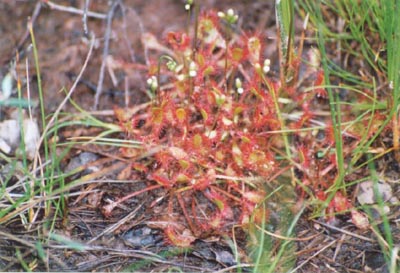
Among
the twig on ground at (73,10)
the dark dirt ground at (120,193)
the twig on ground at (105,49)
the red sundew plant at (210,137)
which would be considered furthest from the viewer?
the twig on ground at (73,10)

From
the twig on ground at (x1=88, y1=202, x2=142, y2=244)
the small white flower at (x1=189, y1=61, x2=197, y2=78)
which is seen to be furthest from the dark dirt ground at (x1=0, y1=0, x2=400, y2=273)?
the small white flower at (x1=189, y1=61, x2=197, y2=78)

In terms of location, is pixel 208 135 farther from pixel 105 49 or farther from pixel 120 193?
pixel 105 49

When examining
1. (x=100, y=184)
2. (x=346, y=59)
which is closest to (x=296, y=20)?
(x=346, y=59)

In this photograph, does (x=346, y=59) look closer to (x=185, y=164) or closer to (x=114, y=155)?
(x=185, y=164)

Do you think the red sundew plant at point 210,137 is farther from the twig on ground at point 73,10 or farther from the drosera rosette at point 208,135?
the twig on ground at point 73,10

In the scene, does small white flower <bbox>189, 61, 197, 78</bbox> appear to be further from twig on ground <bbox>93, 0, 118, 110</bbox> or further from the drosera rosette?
twig on ground <bbox>93, 0, 118, 110</bbox>

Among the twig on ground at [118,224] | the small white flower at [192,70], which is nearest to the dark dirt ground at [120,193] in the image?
the twig on ground at [118,224]

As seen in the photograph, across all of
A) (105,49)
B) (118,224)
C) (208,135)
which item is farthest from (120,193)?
(105,49)
